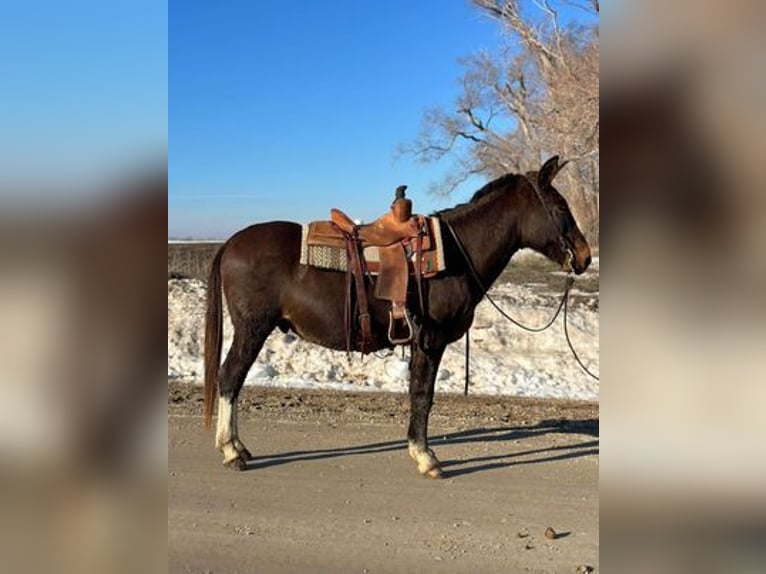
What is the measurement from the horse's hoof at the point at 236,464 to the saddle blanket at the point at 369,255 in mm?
1655

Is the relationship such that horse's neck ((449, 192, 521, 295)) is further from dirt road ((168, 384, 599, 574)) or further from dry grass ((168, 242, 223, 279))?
dry grass ((168, 242, 223, 279))

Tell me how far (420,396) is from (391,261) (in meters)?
1.13

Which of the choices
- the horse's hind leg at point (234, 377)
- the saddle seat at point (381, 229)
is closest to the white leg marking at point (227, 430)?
the horse's hind leg at point (234, 377)

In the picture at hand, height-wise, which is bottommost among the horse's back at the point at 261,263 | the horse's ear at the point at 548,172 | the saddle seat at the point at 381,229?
the horse's back at the point at 261,263

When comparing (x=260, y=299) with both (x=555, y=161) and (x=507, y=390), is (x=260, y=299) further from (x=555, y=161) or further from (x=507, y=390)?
(x=507, y=390)

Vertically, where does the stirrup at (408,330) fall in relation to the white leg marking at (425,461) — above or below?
above

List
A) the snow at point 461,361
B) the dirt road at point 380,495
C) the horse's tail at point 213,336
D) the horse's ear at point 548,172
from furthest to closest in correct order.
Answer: the snow at point 461,361 < the horse's tail at point 213,336 < the horse's ear at point 548,172 < the dirt road at point 380,495

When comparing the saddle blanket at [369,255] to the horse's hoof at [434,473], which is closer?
the horse's hoof at [434,473]

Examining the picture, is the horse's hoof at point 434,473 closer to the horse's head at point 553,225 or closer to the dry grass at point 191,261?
the horse's head at point 553,225

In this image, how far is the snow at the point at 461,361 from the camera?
28.2 feet

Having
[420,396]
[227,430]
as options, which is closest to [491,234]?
[420,396]

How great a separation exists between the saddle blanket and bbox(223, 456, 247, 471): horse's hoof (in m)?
1.66
